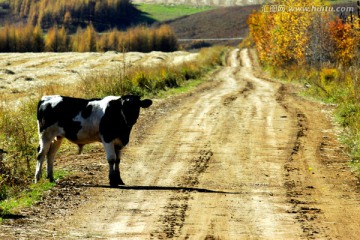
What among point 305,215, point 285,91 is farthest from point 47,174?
point 285,91

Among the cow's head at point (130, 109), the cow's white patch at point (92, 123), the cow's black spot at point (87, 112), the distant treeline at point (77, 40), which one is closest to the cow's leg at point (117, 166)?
the cow's white patch at point (92, 123)

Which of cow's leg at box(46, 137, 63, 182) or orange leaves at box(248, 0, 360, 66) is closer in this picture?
cow's leg at box(46, 137, 63, 182)

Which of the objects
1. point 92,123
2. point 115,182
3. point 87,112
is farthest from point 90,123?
point 115,182

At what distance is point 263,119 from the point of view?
76.7ft

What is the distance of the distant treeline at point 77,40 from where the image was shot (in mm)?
111062

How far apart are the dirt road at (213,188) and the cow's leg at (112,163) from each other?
0.24m

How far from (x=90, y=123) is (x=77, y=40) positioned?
10850 centimetres

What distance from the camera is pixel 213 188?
13.4 m

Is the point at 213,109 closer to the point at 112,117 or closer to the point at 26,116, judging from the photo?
the point at 26,116

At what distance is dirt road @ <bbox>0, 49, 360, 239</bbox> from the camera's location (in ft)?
33.6

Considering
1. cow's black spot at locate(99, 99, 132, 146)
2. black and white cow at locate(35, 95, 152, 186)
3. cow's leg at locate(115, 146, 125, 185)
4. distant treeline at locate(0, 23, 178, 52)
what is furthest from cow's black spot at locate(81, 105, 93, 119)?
distant treeline at locate(0, 23, 178, 52)

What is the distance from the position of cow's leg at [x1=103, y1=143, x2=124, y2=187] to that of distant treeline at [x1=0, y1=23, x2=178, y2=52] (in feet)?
298

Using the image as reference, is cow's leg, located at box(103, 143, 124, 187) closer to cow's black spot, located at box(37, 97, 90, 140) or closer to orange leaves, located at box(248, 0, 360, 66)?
cow's black spot, located at box(37, 97, 90, 140)

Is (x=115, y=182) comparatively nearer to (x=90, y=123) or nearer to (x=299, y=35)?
(x=90, y=123)
